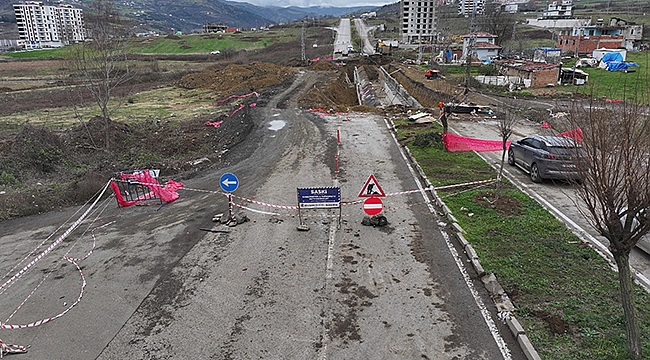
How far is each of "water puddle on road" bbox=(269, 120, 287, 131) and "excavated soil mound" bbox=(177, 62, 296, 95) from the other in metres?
13.9

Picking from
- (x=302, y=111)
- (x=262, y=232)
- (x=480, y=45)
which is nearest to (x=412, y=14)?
(x=480, y=45)

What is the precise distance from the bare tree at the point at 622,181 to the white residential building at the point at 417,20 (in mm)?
120308

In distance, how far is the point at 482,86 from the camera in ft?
142

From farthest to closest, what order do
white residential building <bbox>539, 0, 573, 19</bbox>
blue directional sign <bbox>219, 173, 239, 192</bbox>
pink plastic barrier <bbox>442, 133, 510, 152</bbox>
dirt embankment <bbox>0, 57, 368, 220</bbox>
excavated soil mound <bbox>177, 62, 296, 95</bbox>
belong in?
white residential building <bbox>539, 0, 573, 19</bbox>, excavated soil mound <bbox>177, 62, 296, 95</bbox>, pink plastic barrier <bbox>442, 133, 510, 152</bbox>, dirt embankment <bbox>0, 57, 368, 220</bbox>, blue directional sign <bbox>219, 173, 239, 192</bbox>

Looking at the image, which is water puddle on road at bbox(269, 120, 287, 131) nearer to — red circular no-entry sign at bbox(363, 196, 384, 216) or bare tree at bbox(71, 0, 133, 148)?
bare tree at bbox(71, 0, 133, 148)

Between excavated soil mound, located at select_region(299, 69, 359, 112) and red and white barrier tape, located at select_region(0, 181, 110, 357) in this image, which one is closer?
red and white barrier tape, located at select_region(0, 181, 110, 357)

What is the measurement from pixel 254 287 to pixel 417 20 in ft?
408

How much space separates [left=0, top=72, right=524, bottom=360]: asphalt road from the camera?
7293mm

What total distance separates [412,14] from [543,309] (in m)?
124

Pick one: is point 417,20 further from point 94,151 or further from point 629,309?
point 629,309

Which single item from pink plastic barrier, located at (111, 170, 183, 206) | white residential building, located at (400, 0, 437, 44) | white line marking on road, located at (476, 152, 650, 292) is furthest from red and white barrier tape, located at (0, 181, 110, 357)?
white residential building, located at (400, 0, 437, 44)

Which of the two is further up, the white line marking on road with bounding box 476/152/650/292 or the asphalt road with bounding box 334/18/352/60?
the asphalt road with bounding box 334/18/352/60

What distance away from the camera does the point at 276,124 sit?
84.9 ft

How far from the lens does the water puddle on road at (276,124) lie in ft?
81.8
